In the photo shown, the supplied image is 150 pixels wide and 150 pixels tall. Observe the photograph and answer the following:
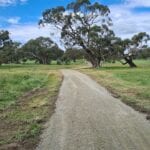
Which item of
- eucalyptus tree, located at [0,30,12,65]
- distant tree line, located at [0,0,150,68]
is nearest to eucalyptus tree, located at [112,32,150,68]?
distant tree line, located at [0,0,150,68]

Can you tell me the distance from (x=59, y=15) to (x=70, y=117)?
4861 centimetres

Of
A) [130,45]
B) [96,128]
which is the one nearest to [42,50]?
[130,45]

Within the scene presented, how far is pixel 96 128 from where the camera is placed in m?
8.86

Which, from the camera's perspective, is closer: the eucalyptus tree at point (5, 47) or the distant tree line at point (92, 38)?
the distant tree line at point (92, 38)

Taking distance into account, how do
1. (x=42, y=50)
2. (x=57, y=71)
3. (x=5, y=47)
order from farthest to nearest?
(x=42, y=50) < (x=5, y=47) < (x=57, y=71)

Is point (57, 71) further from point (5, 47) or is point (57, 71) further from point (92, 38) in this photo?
point (5, 47)

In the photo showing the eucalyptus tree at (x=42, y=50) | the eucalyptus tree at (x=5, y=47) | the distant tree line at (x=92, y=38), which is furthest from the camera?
the eucalyptus tree at (x=42, y=50)

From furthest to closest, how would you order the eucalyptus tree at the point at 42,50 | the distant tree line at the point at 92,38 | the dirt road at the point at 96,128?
the eucalyptus tree at the point at 42,50, the distant tree line at the point at 92,38, the dirt road at the point at 96,128

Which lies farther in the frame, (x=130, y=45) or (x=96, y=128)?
(x=130, y=45)

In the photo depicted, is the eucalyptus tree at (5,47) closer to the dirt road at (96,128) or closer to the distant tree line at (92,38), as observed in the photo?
the distant tree line at (92,38)

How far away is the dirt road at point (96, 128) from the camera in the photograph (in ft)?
24.1

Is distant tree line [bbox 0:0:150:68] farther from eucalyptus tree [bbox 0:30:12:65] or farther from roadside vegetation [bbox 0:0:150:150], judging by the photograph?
eucalyptus tree [bbox 0:30:12:65]

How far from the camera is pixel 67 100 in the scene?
47.6 ft

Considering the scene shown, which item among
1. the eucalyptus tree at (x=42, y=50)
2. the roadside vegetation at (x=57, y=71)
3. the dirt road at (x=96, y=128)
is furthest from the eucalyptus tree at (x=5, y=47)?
the dirt road at (x=96, y=128)
